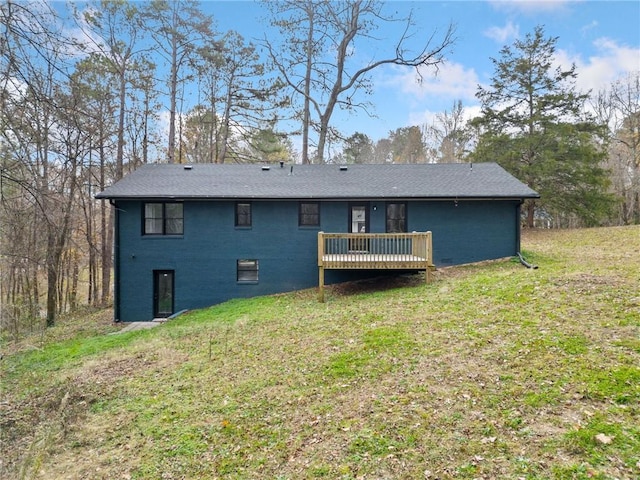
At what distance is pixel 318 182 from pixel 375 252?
3.70m

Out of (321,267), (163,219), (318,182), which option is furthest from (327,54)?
(321,267)

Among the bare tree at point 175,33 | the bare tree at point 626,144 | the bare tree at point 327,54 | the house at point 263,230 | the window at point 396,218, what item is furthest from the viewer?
the bare tree at point 626,144

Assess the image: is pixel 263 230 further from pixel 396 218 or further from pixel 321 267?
→ pixel 396 218

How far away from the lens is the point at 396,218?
12.4 m

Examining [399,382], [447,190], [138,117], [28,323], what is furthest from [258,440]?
[138,117]

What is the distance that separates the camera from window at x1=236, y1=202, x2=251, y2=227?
1228 cm

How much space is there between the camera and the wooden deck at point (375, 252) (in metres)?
10.2

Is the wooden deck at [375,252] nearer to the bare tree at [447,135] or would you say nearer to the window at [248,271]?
the window at [248,271]

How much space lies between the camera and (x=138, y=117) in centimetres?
1870

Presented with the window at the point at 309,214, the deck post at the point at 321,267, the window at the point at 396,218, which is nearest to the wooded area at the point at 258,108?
the window at the point at 309,214

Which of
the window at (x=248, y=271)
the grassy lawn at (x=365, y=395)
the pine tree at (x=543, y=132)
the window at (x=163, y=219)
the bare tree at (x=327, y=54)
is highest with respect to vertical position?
the bare tree at (x=327, y=54)

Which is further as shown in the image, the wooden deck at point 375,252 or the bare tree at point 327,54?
the bare tree at point 327,54

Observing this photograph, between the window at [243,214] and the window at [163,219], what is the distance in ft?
6.64

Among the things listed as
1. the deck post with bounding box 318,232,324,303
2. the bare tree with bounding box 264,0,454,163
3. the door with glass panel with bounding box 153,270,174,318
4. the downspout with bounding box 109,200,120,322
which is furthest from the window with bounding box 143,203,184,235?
the bare tree with bounding box 264,0,454,163
